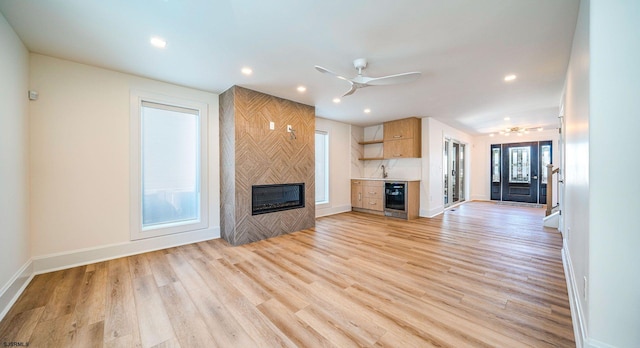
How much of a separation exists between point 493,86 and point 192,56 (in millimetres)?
4278

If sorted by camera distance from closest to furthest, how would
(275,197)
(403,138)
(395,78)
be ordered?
(395,78), (275,197), (403,138)

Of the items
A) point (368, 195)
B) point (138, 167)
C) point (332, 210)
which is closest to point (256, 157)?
point (138, 167)

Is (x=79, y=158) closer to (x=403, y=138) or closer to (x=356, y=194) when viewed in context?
(x=356, y=194)

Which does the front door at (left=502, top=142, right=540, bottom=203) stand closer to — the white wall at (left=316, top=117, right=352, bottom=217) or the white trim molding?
the white wall at (left=316, top=117, right=352, bottom=217)

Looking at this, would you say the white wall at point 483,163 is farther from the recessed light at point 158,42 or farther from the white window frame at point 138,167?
the recessed light at point 158,42

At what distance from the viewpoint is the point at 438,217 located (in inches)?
226

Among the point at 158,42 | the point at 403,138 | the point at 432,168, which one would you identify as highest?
the point at 158,42

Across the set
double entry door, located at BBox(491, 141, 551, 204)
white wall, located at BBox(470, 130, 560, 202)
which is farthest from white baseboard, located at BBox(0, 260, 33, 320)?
double entry door, located at BBox(491, 141, 551, 204)

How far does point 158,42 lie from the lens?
7.89 ft

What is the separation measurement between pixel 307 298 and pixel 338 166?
442 centimetres

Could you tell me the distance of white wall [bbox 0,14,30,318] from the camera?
2.01m

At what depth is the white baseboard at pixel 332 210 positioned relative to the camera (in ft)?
19.1

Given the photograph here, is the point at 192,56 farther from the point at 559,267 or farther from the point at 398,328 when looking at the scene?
the point at 559,267

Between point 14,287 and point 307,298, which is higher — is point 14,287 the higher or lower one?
the higher one
